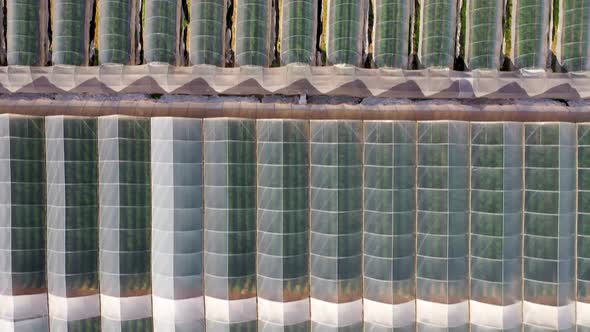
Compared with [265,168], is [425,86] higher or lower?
higher

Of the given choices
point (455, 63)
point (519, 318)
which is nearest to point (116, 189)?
point (455, 63)

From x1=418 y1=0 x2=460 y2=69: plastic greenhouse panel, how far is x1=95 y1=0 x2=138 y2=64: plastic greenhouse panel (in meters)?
19.5

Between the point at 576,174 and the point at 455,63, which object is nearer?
the point at 576,174

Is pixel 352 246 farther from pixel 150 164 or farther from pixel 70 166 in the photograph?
pixel 70 166

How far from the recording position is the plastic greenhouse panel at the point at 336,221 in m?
24.3

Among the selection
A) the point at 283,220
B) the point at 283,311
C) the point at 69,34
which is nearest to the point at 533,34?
the point at 283,220

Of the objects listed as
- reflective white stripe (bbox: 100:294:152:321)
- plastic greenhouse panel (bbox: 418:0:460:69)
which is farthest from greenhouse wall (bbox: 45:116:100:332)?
plastic greenhouse panel (bbox: 418:0:460:69)

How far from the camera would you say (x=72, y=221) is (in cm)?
2445

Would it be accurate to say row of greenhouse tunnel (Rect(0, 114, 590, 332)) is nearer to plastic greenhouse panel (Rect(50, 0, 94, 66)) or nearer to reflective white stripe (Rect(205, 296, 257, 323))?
reflective white stripe (Rect(205, 296, 257, 323))

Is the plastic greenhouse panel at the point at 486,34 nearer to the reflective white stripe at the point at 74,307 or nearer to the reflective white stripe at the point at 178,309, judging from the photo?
the reflective white stripe at the point at 178,309

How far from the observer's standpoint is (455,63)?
25.6 metres

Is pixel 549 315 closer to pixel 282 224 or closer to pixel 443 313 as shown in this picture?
pixel 443 313

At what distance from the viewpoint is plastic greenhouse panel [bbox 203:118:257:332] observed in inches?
953

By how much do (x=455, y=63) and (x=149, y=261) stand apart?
23996 millimetres
